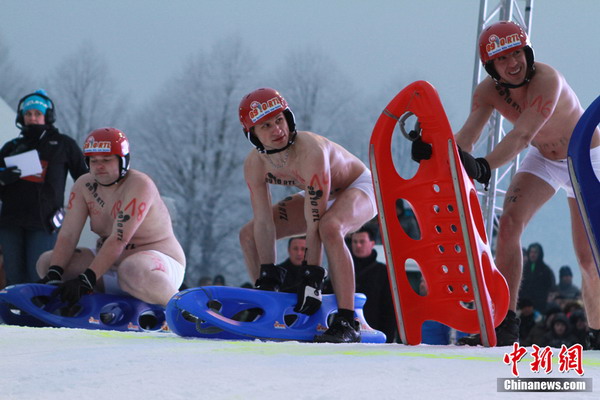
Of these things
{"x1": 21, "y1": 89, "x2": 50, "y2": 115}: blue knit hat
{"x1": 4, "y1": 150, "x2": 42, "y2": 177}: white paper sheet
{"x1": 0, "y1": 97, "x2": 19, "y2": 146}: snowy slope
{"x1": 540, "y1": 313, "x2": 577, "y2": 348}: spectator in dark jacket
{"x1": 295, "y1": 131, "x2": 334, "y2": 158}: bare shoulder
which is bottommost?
{"x1": 540, "y1": 313, "x2": 577, "y2": 348}: spectator in dark jacket

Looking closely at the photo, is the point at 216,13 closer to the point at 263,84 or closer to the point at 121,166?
the point at 263,84

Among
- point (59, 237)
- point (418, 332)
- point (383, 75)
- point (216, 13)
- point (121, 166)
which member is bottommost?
point (418, 332)

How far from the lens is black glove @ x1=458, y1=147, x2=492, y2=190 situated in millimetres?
3570

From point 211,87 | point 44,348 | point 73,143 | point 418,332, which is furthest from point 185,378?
point 211,87

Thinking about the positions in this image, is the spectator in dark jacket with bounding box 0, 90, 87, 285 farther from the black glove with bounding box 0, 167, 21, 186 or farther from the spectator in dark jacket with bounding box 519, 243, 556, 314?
the spectator in dark jacket with bounding box 519, 243, 556, 314

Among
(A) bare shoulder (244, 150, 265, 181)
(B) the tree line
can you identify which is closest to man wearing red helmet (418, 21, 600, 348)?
(A) bare shoulder (244, 150, 265, 181)

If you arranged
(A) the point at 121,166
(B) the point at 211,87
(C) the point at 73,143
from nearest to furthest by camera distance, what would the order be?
(A) the point at 121,166 → (C) the point at 73,143 → (B) the point at 211,87

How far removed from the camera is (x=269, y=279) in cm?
459

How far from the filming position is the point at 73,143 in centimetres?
659

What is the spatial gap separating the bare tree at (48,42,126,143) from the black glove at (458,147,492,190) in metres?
14.2

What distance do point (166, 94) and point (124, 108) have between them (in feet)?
3.30

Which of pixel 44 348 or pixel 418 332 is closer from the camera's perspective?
pixel 44 348

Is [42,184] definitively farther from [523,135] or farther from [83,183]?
[523,135]

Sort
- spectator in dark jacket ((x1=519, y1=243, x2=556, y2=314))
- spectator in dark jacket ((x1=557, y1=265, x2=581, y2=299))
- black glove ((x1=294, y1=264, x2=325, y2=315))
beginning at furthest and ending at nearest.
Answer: spectator in dark jacket ((x1=557, y1=265, x2=581, y2=299)) < spectator in dark jacket ((x1=519, y1=243, x2=556, y2=314)) < black glove ((x1=294, y1=264, x2=325, y2=315))
